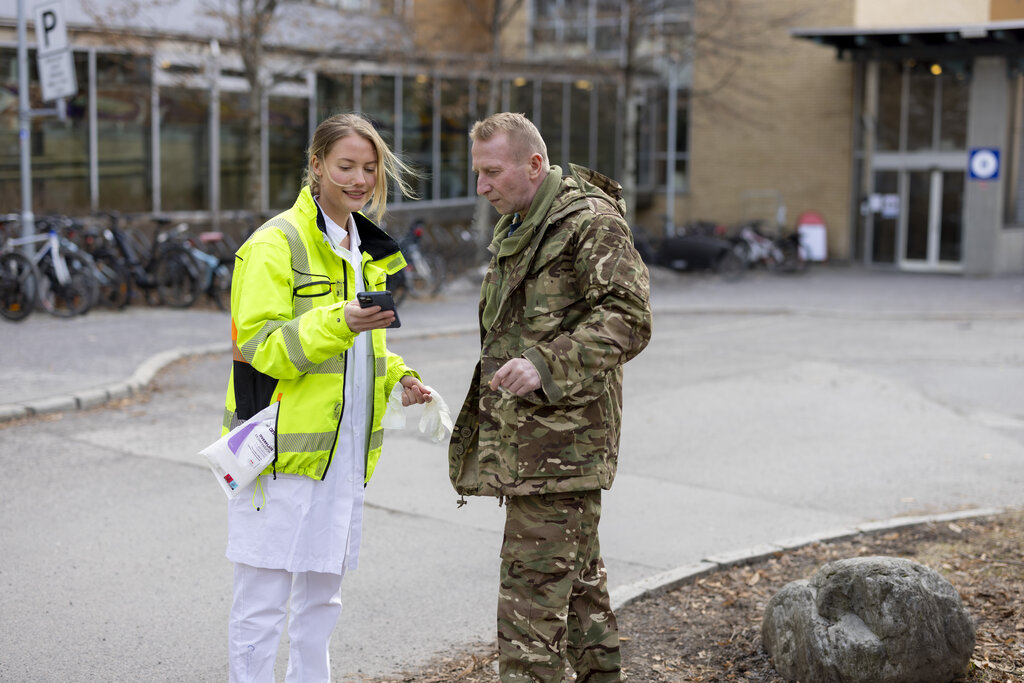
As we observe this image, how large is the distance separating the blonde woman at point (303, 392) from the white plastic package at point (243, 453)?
4 centimetres

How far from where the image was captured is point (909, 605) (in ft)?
13.0

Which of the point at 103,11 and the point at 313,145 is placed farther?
the point at 103,11

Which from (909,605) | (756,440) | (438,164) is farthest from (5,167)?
(909,605)

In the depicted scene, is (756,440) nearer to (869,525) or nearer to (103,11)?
(869,525)

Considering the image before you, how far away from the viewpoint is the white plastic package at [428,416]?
372 centimetres

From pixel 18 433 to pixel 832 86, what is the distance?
2372cm

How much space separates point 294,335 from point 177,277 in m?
13.3

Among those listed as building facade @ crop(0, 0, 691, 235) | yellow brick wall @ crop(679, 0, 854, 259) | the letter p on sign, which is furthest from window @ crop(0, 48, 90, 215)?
yellow brick wall @ crop(679, 0, 854, 259)

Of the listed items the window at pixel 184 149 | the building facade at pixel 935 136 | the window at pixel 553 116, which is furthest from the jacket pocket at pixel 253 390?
the window at pixel 553 116

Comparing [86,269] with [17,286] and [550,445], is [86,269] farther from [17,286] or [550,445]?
[550,445]

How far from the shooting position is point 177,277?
52.1 ft

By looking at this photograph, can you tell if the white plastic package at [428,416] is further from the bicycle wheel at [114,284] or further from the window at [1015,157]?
the window at [1015,157]

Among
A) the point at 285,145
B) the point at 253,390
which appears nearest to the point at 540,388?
the point at 253,390

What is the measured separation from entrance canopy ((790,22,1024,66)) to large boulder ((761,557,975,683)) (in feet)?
72.7
